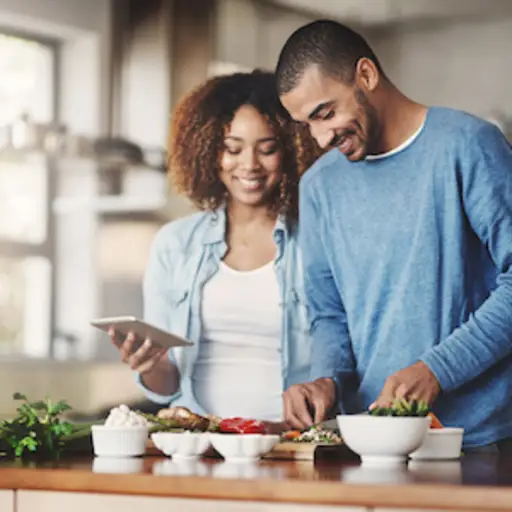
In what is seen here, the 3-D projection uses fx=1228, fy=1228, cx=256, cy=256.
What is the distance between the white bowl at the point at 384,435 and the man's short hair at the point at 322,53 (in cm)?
85

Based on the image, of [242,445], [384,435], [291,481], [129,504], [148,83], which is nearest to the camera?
[291,481]

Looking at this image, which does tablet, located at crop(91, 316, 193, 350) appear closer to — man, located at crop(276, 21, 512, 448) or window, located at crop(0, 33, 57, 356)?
window, located at crop(0, 33, 57, 356)

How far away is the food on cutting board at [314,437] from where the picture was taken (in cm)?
248

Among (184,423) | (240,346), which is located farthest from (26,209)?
(184,423)

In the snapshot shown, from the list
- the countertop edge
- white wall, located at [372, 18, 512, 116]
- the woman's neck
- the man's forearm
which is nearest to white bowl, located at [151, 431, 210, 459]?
the countertop edge

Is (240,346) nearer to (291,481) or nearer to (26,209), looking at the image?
(26,209)

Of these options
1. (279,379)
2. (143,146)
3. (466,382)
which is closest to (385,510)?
(466,382)

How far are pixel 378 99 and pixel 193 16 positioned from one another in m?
0.57

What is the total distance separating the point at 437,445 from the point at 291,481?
500mm

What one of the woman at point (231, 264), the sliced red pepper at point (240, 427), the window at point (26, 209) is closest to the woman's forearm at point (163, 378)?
the woman at point (231, 264)

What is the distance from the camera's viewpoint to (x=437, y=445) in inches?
93.8

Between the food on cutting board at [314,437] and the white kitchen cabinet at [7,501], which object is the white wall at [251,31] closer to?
the food on cutting board at [314,437]

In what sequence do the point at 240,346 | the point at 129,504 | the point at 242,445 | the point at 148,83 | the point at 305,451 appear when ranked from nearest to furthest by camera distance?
the point at 129,504, the point at 242,445, the point at 305,451, the point at 240,346, the point at 148,83

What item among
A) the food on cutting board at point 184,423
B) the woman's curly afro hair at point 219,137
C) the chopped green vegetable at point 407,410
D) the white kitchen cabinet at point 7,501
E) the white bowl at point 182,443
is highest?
the woman's curly afro hair at point 219,137
